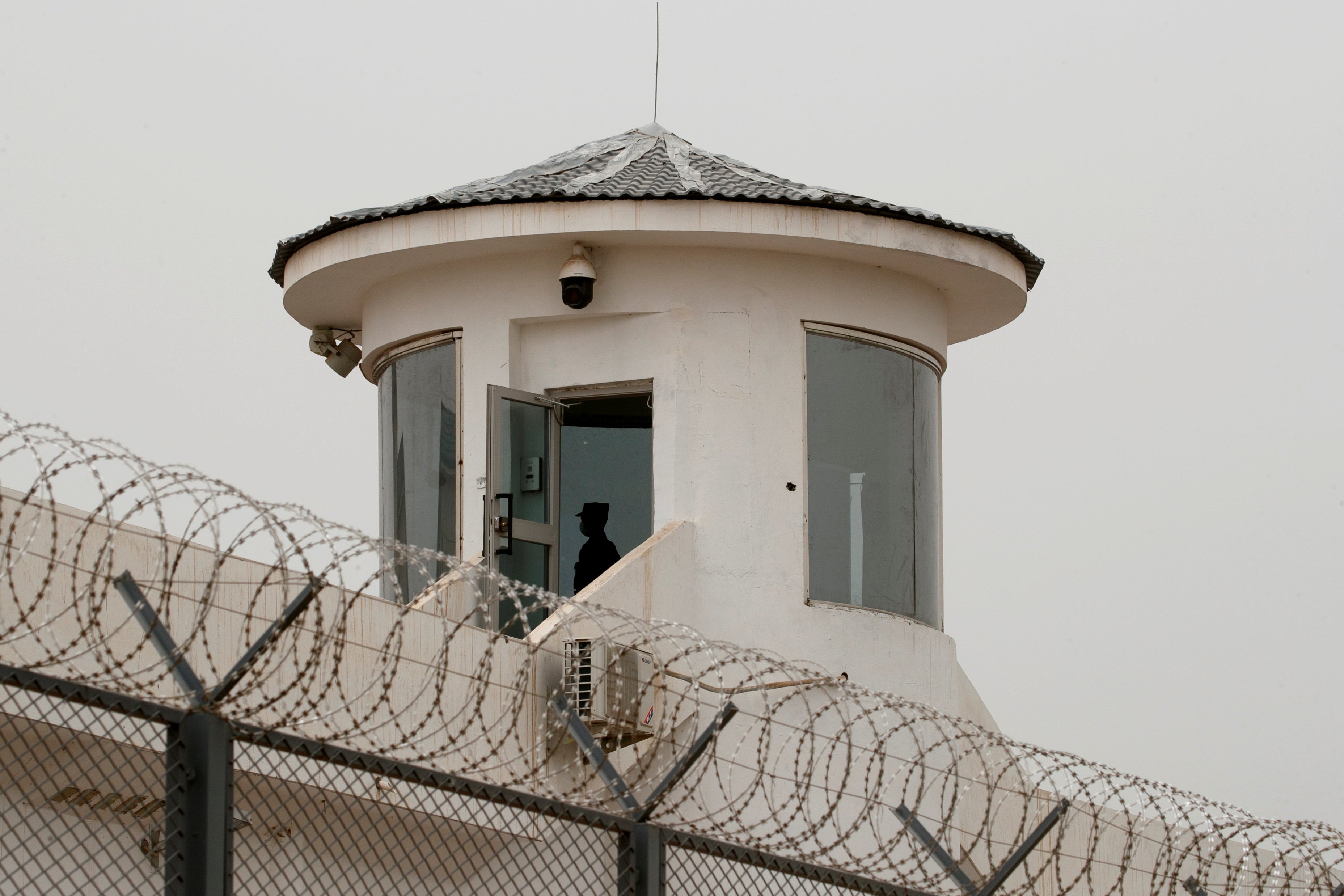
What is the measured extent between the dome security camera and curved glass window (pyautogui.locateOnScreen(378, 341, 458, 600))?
1.06m

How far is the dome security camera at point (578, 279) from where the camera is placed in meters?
12.1

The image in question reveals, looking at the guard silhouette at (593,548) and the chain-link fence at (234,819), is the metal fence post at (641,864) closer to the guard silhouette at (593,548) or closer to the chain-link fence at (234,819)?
the chain-link fence at (234,819)

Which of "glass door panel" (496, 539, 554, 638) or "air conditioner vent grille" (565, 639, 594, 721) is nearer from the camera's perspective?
"air conditioner vent grille" (565, 639, 594, 721)

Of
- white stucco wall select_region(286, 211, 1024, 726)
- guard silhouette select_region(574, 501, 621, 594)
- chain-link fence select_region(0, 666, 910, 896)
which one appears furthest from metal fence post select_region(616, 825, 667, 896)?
guard silhouette select_region(574, 501, 621, 594)

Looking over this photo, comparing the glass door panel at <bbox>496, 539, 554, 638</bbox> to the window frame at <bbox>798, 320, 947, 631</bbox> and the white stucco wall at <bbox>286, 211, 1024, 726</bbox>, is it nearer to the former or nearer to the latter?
the white stucco wall at <bbox>286, 211, 1024, 726</bbox>

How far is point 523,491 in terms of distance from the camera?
12508mm

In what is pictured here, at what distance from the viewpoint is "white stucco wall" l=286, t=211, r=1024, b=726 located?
12.1 meters

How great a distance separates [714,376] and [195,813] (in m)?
6.90

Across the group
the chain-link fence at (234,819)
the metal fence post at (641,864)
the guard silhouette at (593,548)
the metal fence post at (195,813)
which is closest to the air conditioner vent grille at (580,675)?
the chain-link fence at (234,819)

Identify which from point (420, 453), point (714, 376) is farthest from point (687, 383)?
point (420, 453)

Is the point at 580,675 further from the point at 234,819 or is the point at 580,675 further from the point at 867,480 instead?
the point at 234,819

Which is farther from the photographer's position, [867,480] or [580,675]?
[867,480]

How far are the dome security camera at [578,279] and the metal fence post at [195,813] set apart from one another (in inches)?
261

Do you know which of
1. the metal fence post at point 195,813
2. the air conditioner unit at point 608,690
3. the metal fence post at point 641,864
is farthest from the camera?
the air conditioner unit at point 608,690
